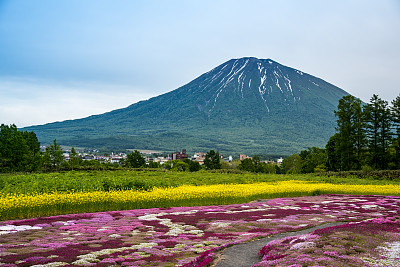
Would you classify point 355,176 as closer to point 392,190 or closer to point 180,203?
point 392,190

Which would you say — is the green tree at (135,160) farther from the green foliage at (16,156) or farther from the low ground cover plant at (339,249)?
the low ground cover plant at (339,249)

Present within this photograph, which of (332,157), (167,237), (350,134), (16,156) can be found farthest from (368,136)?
(16,156)

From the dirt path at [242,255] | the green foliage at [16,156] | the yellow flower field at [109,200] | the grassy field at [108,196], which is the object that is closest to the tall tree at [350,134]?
the grassy field at [108,196]

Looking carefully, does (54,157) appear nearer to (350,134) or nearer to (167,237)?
(350,134)

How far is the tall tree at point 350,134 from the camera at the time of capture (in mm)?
54469

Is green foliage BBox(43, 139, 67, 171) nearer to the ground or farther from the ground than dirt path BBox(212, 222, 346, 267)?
farther from the ground

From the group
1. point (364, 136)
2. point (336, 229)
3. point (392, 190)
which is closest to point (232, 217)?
point (336, 229)

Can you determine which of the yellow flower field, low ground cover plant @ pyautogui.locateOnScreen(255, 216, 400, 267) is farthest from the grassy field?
low ground cover plant @ pyautogui.locateOnScreen(255, 216, 400, 267)

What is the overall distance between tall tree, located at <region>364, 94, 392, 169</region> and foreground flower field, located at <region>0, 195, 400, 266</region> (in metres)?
40.7

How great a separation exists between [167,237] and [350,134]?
50.2 m

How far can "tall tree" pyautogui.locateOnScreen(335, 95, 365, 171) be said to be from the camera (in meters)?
54.5

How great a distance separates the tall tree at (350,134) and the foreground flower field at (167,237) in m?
41.0

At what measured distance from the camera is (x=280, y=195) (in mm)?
26203

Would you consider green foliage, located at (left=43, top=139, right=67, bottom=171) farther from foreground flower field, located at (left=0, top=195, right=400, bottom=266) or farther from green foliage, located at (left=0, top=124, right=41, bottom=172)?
foreground flower field, located at (left=0, top=195, right=400, bottom=266)
